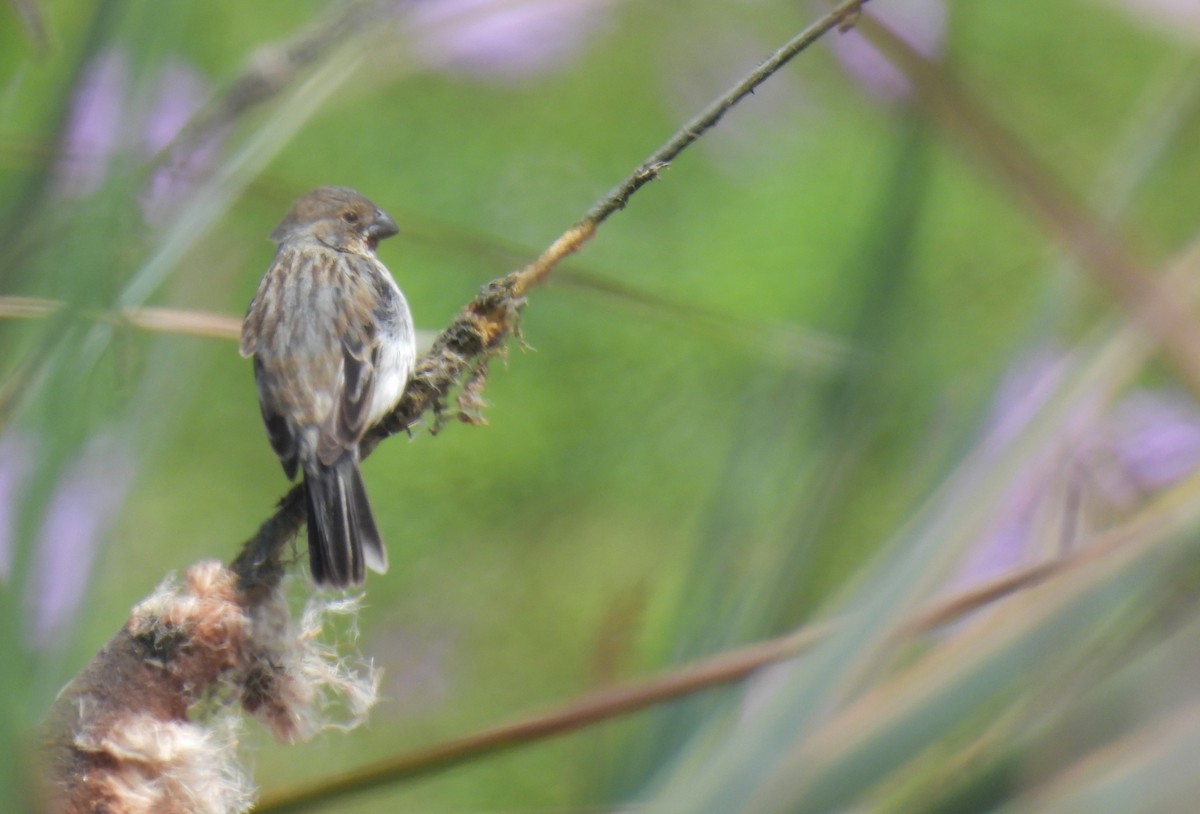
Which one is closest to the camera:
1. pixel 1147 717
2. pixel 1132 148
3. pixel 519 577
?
pixel 1147 717

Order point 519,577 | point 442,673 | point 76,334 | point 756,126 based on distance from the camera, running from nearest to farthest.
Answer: point 76,334
point 442,673
point 519,577
point 756,126

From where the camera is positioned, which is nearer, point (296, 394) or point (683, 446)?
point (296, 394)

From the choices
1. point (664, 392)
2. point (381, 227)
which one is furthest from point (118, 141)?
point (664, 392)

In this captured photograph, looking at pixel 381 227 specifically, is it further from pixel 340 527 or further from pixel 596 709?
pixel 596 709

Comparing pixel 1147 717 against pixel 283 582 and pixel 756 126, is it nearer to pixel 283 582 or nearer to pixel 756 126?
pixel 283 582

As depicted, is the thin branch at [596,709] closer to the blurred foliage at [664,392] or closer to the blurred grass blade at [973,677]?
the blurred foliage at [664,392]

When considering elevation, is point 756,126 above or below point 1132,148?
above

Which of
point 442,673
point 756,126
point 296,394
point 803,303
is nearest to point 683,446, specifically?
point 803,303
